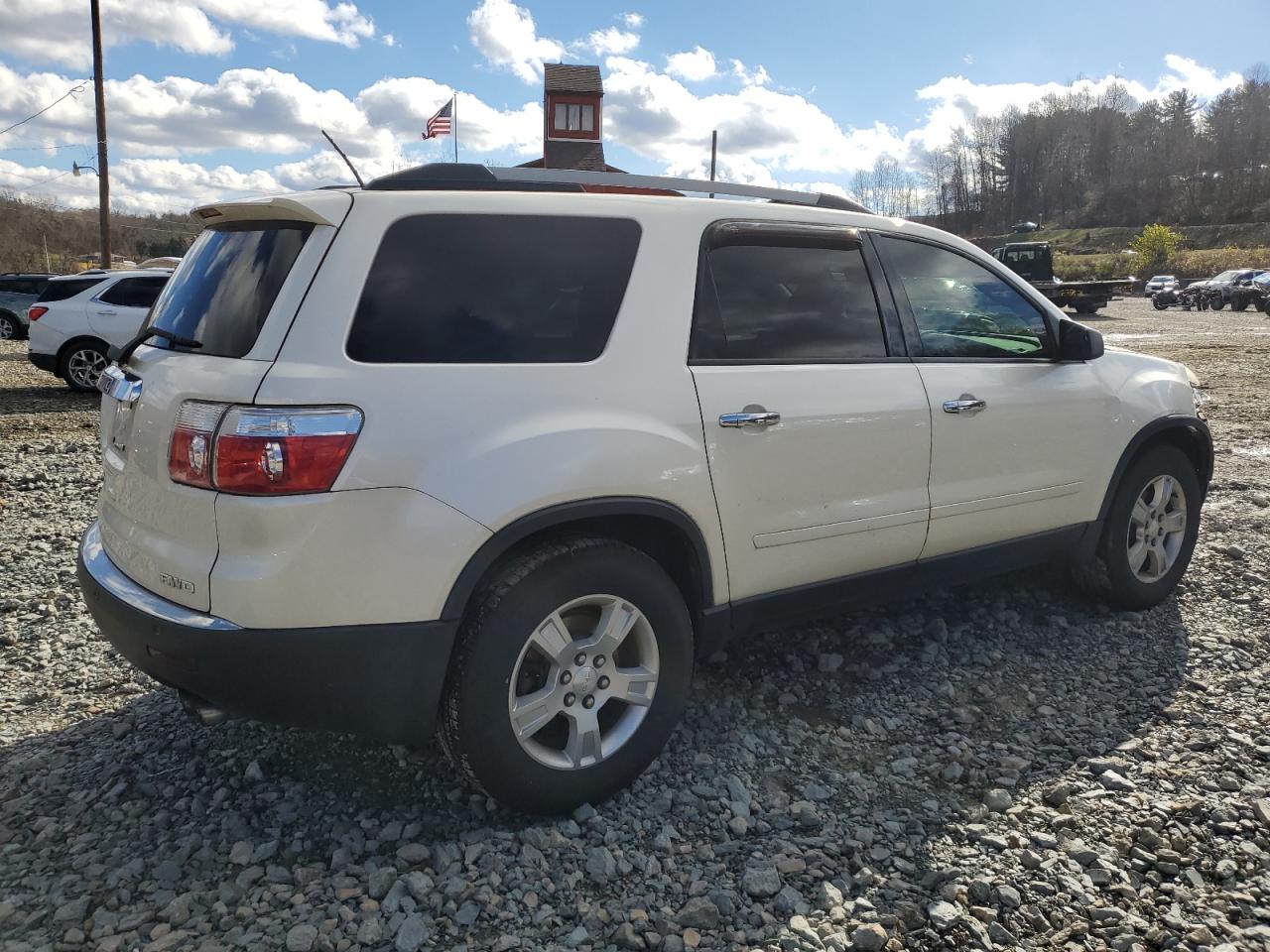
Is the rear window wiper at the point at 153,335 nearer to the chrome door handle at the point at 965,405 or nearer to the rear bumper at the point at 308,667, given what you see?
the rear bumper at the point at 308,667

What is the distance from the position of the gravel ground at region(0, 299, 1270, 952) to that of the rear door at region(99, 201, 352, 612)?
806 mm

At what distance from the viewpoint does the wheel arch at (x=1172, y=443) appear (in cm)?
429

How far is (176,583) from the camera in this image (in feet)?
8.17

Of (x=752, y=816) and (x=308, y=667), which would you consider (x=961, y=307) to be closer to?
(x=752, y=816)

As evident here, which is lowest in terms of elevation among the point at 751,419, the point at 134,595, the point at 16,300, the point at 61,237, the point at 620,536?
the point at 134,595

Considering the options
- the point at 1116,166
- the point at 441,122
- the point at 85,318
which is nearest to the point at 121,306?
the point at 85,318

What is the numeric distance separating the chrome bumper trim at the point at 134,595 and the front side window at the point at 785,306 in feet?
5.22

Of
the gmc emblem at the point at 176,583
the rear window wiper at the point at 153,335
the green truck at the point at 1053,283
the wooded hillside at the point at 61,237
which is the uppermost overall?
the wooded hillside at the point at 61,237

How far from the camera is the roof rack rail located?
2.79 m

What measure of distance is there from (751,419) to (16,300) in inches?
838

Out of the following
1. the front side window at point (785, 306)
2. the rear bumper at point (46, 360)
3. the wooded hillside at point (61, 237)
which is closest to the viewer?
the front side window at point (785, 306)

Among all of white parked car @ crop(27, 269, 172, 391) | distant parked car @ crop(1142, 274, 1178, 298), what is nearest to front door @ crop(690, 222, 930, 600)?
white parked car @ crop(27, 269, 172, 391)

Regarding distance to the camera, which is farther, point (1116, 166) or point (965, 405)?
point (1116, 166)

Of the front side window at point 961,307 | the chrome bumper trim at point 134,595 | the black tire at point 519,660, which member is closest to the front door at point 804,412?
the front side window at point 961,307
